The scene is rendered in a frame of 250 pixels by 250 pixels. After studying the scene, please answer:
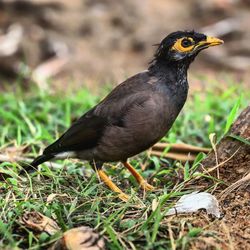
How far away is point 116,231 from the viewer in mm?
3715

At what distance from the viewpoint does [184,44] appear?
5.04 m

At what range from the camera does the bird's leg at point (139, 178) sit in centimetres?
469

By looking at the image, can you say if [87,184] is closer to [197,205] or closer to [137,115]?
[137,115]

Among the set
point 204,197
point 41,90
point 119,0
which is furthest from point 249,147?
point 119,0

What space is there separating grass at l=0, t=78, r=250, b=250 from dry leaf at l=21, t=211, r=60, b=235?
4cm

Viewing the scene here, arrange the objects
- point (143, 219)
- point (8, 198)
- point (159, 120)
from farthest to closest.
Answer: point (159, 120), point (8, 198), point (143, 219)

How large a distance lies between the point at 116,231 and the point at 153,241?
0.97ft

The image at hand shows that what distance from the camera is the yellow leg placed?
4365 millimetres

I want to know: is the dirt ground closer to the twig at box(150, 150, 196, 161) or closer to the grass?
the grass

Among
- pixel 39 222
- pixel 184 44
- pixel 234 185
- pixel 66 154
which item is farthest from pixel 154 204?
pixel 184 44

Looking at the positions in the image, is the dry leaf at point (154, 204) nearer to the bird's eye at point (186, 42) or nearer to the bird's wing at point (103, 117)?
the bird's wing at point (103, 117)

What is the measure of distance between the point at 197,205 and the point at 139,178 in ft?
3.45

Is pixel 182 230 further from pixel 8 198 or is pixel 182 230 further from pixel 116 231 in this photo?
pixel 8 198

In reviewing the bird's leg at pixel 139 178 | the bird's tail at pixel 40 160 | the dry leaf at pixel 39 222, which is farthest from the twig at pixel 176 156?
the dry leaf at pixel 39 222
